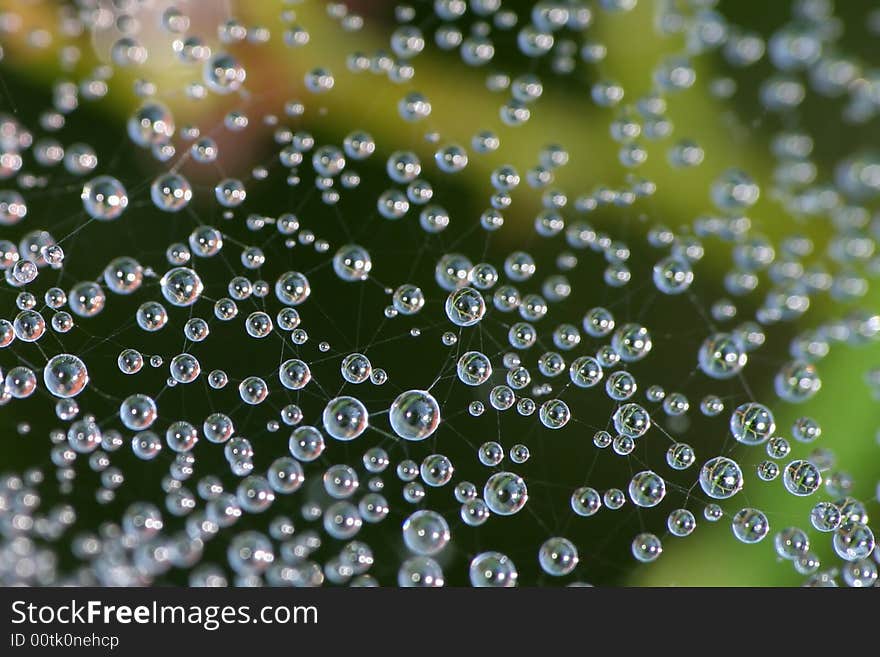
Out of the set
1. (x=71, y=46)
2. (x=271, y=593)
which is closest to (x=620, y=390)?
(x=271, y=593)

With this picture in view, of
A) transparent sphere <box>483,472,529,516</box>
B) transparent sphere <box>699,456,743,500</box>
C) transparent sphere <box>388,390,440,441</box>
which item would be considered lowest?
transparent sphere <box>483,472,529,516</box>

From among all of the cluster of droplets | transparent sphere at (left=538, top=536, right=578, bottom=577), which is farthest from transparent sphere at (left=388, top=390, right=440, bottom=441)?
transparent sphere at (left=538, top=536, right=578, bottom=577)

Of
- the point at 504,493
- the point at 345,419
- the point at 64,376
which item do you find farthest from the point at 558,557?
the point at 64,376

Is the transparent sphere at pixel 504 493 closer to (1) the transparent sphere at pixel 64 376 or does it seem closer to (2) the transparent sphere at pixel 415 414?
(2) the transparent sphere at pixel 415 414

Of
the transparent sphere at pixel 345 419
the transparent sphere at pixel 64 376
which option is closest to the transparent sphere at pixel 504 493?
the transparent sphere at pixel 345 419

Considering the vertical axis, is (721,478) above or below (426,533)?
above

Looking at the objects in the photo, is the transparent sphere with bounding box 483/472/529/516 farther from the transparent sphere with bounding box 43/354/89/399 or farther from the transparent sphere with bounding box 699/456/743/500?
the transparent sphere with bounding box 43/354/89/399

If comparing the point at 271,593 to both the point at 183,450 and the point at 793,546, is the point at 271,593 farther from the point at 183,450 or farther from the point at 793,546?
the point at 793,546

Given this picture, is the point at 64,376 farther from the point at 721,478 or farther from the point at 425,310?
the point at 721,478
